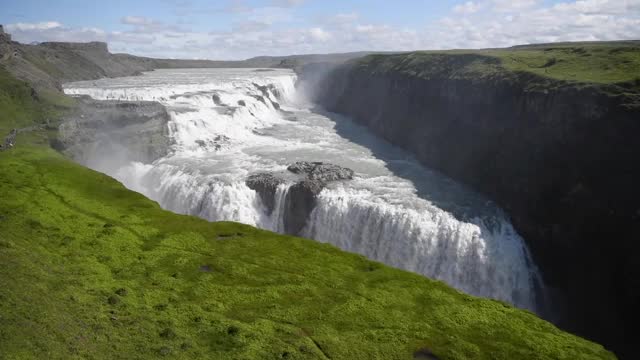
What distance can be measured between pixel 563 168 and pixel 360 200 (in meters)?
18.2

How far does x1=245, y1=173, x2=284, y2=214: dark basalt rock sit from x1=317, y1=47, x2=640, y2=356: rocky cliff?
73.2 ft

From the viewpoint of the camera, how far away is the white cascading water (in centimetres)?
4109

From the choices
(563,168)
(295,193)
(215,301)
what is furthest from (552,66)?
(215,301)

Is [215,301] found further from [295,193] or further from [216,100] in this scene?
[216,100]

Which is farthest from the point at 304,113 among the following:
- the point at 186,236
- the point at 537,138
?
the point at 186,236

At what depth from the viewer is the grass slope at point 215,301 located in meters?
18.2

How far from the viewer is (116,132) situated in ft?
193

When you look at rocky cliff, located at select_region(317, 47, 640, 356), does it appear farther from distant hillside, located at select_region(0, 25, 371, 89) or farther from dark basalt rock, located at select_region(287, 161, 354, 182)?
distant hillside, located at select_region(0, 25, 371, 89)

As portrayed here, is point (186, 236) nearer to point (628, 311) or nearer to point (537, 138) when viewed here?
point (628, 311)

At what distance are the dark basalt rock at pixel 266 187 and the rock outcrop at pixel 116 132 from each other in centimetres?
1626

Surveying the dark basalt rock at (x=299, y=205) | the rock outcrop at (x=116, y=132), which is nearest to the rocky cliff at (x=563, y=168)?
the dark basalt rock at (x=299, y=205)

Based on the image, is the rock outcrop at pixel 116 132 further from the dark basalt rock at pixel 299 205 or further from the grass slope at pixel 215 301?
the grass slope at pixel 215 301

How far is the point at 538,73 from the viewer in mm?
52688

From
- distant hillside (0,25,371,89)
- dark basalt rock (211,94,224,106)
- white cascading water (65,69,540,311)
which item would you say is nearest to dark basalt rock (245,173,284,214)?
white cascading water (65,69,540,311)
